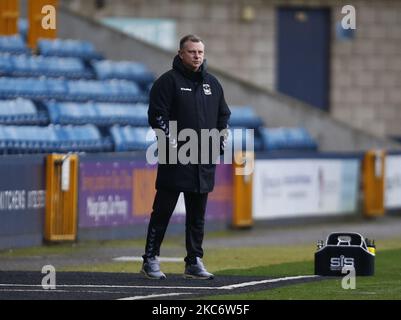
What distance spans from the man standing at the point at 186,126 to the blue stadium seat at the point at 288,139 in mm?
11662

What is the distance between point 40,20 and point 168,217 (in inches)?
443

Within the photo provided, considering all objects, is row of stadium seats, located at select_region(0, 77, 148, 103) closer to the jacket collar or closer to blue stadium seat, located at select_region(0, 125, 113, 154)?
blue stadium seat, located at select_region(0, 125, 113, 154)

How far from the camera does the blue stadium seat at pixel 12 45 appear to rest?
2305 centimetres

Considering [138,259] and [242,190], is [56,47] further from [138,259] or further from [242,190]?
[138,259]

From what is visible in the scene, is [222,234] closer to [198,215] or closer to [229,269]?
[229,269]

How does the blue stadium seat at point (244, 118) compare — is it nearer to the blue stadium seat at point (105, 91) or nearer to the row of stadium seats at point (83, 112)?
the row of stadium seats at point (83, 112)

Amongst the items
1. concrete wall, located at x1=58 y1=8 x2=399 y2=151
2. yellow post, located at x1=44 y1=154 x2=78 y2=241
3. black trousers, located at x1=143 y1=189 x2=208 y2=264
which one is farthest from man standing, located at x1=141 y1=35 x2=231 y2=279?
concrete wall, located at x1=58 y1=8 x2=399 y2=151

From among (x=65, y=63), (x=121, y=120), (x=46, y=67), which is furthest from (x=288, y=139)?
(x=46, y=67)

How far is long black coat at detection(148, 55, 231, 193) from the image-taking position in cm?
1268

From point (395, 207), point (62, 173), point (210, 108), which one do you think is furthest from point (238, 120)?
point (210, 108)

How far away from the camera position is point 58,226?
1822cm

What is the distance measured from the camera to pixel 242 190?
21.8 meters

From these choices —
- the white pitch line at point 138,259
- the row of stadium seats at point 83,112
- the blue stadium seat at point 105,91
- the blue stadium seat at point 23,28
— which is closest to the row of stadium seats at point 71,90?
the blue stadium seat at point 105,91

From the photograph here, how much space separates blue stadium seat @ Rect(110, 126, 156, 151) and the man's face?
344 inches
